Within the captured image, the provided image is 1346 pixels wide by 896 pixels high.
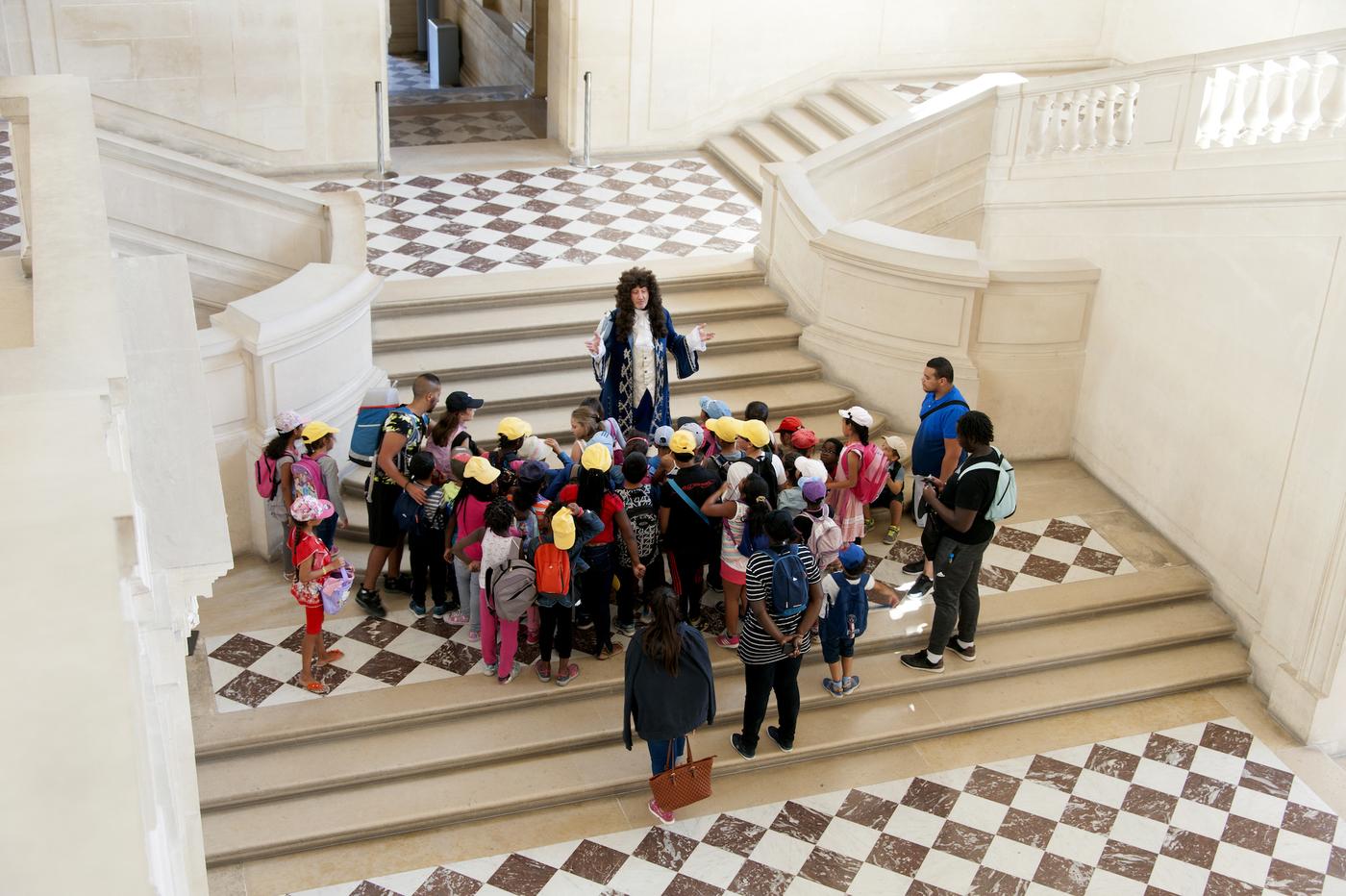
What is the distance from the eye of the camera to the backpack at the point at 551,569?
7434 mm

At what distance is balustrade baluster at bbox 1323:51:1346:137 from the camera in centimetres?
801

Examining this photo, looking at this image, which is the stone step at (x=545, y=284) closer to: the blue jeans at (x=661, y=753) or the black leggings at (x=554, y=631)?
the black leggings at (x=554, y=631)

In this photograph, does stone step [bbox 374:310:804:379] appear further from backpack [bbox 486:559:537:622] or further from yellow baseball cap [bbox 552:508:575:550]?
yellow baseball cap [bbox 552:508:575:550]

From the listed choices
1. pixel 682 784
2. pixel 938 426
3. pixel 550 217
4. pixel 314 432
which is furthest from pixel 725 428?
pixel 550 217

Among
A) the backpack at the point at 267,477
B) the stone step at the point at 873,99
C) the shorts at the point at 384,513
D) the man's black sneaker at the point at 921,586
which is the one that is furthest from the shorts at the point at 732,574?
the stone step at the point at 873,99

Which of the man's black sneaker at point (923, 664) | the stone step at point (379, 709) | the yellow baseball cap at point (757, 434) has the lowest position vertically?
the man's black sneaker at point (923, 664)

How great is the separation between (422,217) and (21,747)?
11.5m

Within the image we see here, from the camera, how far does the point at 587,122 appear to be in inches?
553

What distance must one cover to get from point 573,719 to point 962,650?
255cm

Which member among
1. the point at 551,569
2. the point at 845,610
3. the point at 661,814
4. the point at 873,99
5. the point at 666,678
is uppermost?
the point at 873,99


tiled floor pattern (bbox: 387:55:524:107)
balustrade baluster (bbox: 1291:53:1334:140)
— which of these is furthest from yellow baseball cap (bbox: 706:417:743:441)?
tiled floor pattern (bbox: 387:55:524:107)

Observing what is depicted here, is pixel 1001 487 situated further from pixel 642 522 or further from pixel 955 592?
pixel 642 522

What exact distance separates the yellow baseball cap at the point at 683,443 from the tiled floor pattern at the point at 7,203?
6.07m

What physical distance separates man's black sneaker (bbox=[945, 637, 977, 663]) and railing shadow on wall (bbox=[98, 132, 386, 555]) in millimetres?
4347
